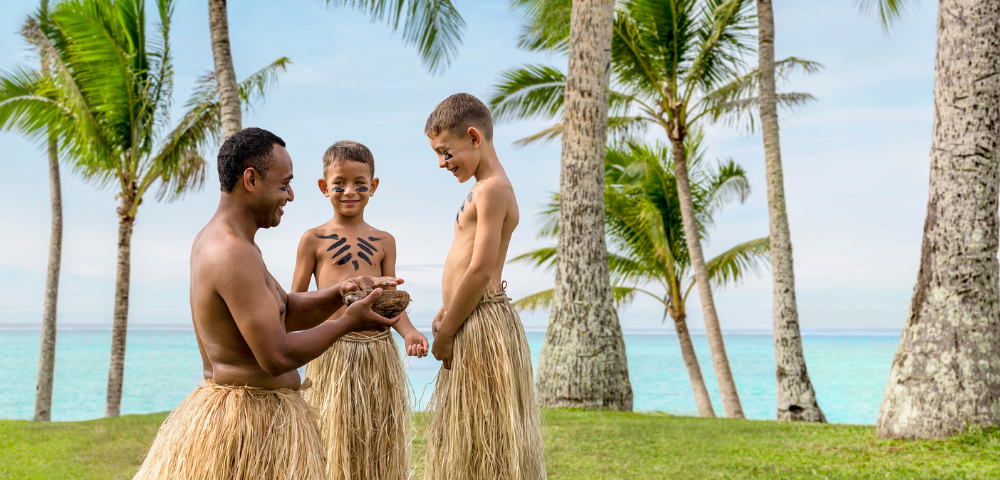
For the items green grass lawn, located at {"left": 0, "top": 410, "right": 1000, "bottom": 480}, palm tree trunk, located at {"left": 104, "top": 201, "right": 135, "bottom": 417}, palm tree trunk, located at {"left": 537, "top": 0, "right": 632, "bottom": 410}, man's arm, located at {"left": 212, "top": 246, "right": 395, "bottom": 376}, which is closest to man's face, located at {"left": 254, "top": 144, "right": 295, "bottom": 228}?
man's arm, located at {"left": 212, "top": 246, "right": 395, "bottom": 376}

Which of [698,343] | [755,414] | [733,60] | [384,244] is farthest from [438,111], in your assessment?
[698,343]

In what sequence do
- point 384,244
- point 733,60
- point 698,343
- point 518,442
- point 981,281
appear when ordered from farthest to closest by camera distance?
point 698,343 < point 733,60 < point 981,281 < point 384,244 < point 518,442

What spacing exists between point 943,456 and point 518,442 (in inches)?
158

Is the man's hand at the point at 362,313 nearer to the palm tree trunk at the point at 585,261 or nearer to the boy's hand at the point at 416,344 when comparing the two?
the boy's hand at the point at 416,344

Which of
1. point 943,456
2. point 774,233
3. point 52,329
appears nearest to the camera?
point 943,456

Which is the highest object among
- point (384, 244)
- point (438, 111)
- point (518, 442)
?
point (438, 111)

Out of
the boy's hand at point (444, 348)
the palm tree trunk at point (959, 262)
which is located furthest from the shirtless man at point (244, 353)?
the palm tree trunk at point (959, 262)

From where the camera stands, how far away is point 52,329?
1198cm

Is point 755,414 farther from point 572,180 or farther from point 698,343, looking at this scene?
point 698,343

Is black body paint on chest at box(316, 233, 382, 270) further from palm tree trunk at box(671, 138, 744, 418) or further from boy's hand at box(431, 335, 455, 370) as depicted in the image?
palm tree trunk at box(671, 138, 744, 418)

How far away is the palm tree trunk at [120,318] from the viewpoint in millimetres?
12039

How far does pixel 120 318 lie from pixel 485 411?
11.4 meters

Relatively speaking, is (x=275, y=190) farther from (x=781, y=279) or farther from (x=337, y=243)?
(x=781, y=279)

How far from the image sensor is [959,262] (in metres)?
5.47
